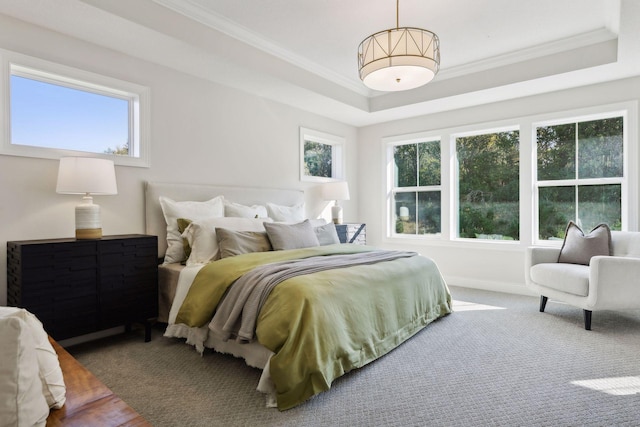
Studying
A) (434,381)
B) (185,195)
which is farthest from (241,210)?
(434,381)

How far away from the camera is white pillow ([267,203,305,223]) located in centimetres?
420

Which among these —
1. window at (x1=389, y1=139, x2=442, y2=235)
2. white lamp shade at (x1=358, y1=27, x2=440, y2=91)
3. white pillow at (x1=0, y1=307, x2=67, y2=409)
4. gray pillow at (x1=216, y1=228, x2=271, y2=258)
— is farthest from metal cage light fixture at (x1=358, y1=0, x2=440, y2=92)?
window at (x1=389, y1=139, x2=442, y2=235)

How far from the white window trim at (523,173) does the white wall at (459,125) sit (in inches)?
1.5

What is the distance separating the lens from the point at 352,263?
285 centimetres

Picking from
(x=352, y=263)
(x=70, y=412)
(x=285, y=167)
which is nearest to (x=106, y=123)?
(x=285, y=167)

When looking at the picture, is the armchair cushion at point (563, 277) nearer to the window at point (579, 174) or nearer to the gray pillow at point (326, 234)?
the window at point (579, 174)

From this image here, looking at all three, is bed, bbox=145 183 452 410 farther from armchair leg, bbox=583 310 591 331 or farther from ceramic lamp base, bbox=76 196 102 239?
armchair leg, bbox=583 310 591 331

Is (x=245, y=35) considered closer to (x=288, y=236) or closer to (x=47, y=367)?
(x=288, y=236)

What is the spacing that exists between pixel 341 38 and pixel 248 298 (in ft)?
8.76

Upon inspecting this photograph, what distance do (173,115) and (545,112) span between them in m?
4.20

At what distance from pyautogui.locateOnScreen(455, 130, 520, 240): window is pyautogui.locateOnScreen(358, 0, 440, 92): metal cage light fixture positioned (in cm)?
269

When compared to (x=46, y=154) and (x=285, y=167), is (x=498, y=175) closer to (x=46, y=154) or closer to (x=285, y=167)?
(x=285, y=167)

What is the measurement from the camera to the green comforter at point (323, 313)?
1.97 metres

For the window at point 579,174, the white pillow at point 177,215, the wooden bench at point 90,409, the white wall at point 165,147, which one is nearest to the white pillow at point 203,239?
the white pillow at point 177,215
